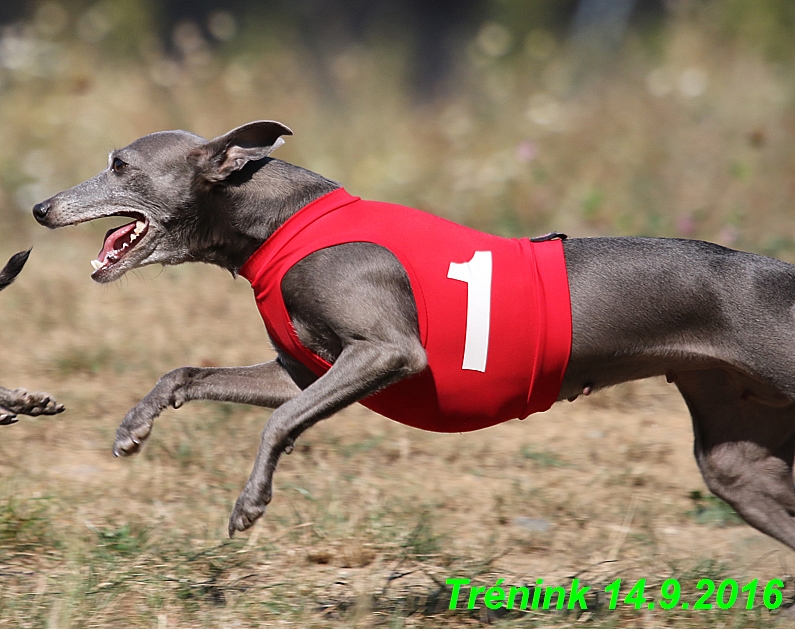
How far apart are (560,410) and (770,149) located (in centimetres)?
429

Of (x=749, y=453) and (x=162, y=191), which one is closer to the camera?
(x=162, y=191)

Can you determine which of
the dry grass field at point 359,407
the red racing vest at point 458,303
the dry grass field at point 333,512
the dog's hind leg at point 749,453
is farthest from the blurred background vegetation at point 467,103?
the red racing vest at point 458,303

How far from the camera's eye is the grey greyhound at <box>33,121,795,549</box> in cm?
338

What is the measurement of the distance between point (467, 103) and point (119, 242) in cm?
706

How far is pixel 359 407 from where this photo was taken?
5922 millimetres

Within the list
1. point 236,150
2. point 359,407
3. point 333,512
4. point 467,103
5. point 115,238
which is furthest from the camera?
point 467,103

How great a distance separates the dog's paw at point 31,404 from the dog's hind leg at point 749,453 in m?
2.20

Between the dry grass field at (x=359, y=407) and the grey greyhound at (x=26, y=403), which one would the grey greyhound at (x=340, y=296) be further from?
the dry grass field at (x=359, y=407)

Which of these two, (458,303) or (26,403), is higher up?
(458,303)

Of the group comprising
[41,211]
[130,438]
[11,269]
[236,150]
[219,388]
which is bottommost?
[130,438]

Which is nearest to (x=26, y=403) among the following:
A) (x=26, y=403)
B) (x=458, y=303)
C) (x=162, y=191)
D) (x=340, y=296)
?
(x=26, y=403)

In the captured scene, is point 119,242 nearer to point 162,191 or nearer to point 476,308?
point 162,191

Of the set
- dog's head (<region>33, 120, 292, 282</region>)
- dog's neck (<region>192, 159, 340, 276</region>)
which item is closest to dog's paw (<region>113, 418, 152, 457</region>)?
dog's head (<region>33, 120, 292, 282</region>)

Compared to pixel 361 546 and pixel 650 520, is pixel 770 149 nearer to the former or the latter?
pixel 650 520
